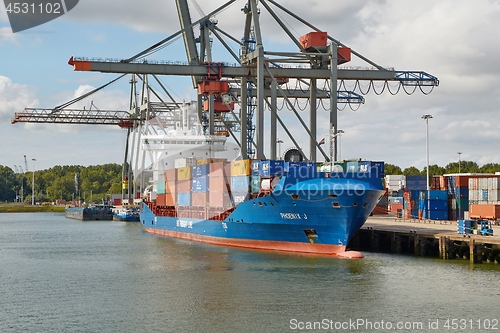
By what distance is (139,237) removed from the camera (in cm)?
5806

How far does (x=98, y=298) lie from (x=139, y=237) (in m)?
31.2

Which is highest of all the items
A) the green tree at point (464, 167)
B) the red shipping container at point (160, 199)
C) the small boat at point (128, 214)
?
the green tree at point (464, 167)

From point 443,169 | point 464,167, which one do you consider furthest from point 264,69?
point 464,167

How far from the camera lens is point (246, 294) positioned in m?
27.3

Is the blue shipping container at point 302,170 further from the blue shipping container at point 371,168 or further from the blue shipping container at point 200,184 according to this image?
the blue shipping container at point 200,184

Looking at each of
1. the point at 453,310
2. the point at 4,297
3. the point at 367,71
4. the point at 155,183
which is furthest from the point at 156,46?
the point at 453,310

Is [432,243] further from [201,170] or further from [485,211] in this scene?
[201,170]

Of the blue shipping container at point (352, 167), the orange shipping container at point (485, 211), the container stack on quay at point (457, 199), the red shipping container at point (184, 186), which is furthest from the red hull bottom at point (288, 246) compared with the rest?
the container stack on quay at point (457, 199)

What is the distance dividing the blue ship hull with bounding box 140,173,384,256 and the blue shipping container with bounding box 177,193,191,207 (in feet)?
31.8

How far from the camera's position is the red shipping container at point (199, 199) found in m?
48.9

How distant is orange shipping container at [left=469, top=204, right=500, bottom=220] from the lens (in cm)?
4777

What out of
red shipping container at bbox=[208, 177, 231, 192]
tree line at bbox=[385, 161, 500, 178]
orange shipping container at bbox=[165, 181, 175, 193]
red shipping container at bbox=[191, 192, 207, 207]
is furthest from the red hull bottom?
tree line at bbox=[385, 161, 500, 178]

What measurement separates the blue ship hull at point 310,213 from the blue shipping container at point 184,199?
382 inches

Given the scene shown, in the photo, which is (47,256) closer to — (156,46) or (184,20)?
(156,46)
